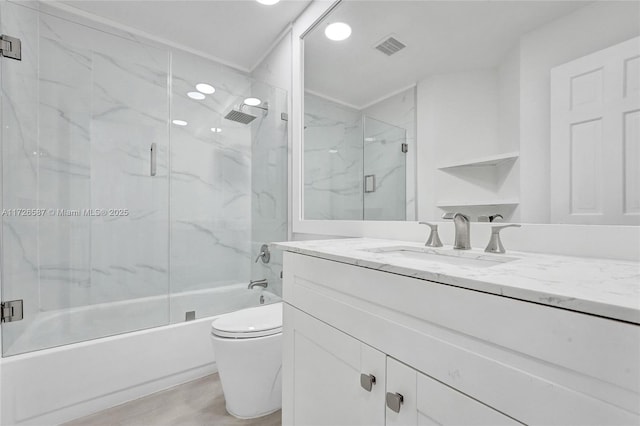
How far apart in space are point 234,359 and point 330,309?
759mm

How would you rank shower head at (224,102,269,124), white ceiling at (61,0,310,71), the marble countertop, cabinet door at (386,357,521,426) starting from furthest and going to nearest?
shower head at (224,102,269,124)
white ceiling at (61,0,310,71)
cabinet door at (386,357,521,426)
the marble countertop

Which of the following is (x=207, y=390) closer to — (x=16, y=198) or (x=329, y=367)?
(x=329, y=367)

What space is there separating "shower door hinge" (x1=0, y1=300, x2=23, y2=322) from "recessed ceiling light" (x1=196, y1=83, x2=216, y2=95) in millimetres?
1704

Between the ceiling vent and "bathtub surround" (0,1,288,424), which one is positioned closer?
the ceiling vent

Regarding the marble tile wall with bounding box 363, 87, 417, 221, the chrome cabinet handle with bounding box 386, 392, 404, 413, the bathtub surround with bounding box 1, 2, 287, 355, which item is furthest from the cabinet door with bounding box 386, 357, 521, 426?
the bathtub surround with bounding box 1, 2, 287, 355

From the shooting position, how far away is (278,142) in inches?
86.8

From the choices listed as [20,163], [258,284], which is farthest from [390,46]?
[20,163]

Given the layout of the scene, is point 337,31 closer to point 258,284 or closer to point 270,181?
point 270,181

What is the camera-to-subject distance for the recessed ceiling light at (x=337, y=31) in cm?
163

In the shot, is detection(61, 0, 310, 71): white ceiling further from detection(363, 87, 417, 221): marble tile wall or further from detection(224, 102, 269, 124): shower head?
detection(363, 87, 417, 221): marble tile wall

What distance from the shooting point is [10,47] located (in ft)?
4.91

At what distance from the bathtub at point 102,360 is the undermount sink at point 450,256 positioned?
4.71 feet

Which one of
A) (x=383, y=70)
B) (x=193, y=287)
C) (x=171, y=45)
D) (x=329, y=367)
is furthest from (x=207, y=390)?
(x=171, y=45)

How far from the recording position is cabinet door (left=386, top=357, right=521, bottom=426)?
1.68 ft
